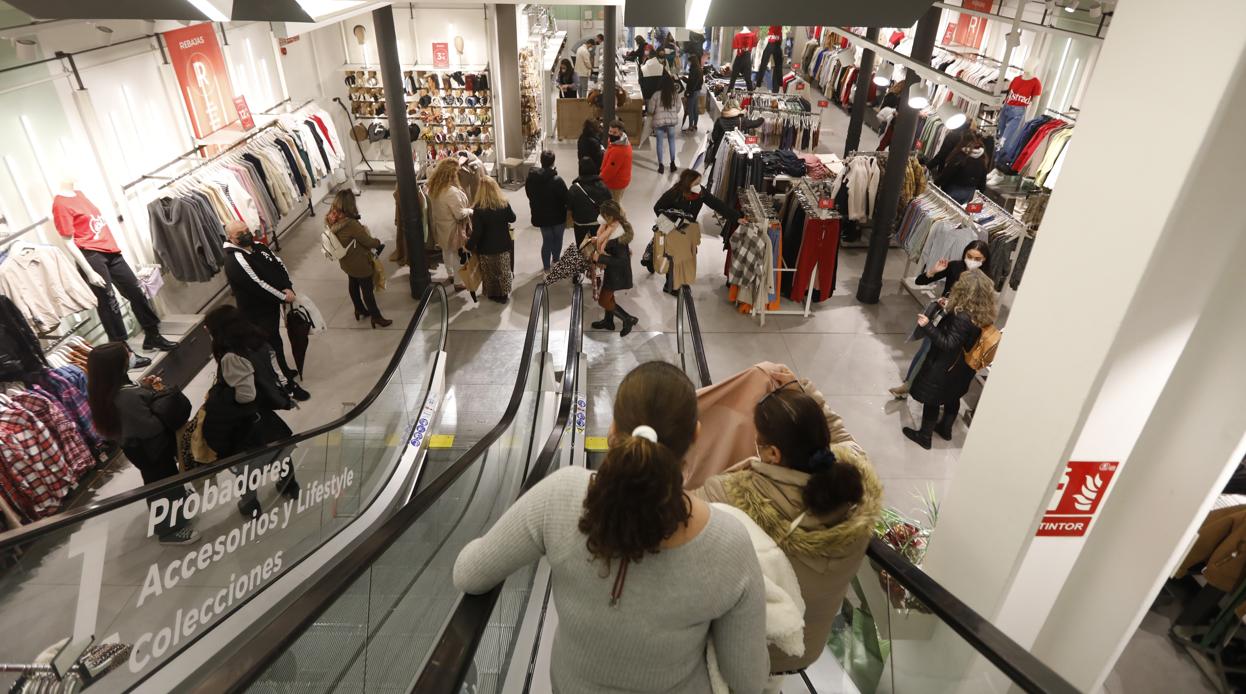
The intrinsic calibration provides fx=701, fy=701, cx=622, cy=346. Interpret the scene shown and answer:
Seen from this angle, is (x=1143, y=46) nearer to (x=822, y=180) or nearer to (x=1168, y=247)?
(x=1168, y=247)

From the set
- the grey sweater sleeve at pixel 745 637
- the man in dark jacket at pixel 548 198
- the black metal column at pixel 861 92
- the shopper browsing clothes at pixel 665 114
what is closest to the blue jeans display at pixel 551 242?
the man in dark jacket at pixel 548 198

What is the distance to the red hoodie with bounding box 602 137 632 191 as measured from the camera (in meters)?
9.23

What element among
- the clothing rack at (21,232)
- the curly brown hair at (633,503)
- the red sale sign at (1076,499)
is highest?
the curly brown hair at (633,503)

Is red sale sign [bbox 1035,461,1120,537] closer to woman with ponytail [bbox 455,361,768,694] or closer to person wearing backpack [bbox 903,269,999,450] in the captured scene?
woman with ponytail [bbox 455,361,768,694]

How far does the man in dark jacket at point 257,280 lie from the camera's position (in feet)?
18.6

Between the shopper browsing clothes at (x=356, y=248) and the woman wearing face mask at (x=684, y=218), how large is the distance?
9.58 ft

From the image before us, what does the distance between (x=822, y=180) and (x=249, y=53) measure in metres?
7.54

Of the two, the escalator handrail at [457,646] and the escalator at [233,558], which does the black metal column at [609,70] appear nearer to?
the escalator at [233,558]

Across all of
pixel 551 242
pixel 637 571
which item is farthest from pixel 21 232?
pixel 637 571

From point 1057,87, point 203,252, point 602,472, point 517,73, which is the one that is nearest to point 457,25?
point 517,73

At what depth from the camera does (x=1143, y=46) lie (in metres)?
2.15

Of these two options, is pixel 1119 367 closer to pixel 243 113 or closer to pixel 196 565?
pixel 196 565

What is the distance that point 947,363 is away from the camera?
5.55 metres

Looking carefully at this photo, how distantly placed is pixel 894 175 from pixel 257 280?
6.32 metres
